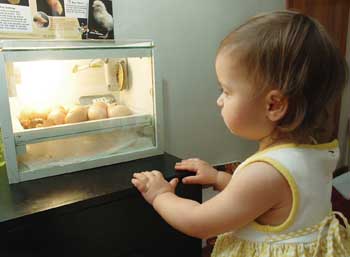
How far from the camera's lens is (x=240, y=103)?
606 millimetres

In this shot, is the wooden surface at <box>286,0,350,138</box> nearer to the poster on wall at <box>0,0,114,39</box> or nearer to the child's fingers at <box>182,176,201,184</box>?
the poster on wall at <box>0,0,114,39</box>

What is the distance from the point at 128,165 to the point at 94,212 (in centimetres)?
24

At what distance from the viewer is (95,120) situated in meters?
0.98

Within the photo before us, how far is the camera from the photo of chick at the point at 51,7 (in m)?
1.03

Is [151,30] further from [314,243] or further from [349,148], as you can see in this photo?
[349,148]

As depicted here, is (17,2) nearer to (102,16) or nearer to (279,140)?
(102,16)

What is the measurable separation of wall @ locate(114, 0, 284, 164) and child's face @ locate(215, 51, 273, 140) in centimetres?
65

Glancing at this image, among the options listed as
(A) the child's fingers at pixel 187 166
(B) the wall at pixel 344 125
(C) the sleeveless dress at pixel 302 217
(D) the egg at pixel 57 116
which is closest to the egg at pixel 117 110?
(D) the egg at pixel 57 116

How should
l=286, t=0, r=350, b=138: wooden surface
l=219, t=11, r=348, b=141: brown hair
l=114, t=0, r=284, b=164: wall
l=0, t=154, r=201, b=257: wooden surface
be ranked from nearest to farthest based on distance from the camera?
l=219, t=11, r=348, b=141: brown hair < l=0, t=154, r=201, b=257: wooden surface < l=114, t=0, r=284, b=164: wall < l=286, t=0, r=350, b=138: wooden surface

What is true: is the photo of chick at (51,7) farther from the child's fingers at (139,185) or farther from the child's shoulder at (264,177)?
the child's shoulder at (264,177)

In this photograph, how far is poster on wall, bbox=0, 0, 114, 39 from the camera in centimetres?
98

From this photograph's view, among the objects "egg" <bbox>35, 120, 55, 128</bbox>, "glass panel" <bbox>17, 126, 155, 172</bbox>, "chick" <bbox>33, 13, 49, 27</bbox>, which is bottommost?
"glass panel" <bbox>17, 126, 155, 172</bbox>

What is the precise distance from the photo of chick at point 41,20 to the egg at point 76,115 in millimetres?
290

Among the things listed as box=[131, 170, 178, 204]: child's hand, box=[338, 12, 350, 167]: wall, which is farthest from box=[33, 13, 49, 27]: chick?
box=[338, 12, 350, 167]: wall
